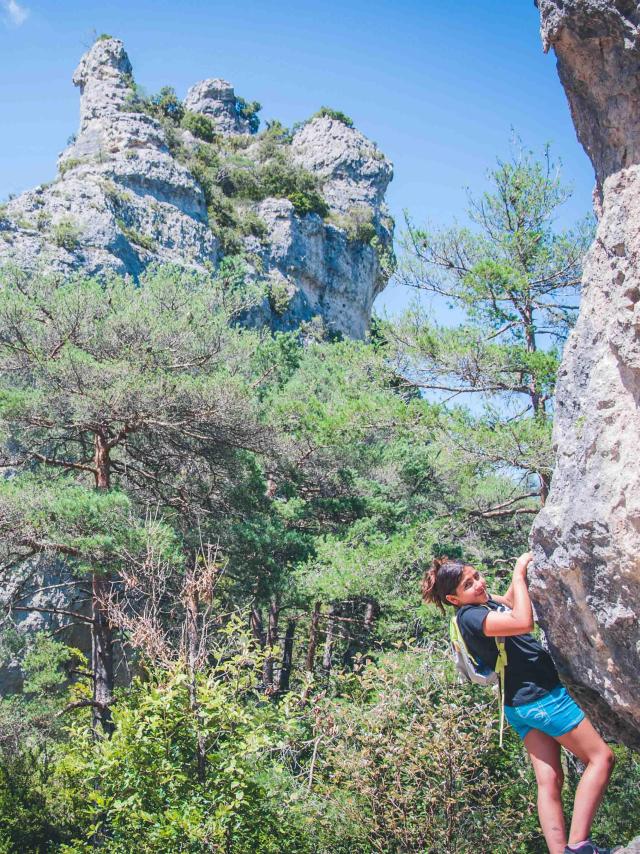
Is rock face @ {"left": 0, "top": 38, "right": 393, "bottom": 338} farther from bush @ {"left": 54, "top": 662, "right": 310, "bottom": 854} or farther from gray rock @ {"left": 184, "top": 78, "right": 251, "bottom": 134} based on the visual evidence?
bush @ {"left": 54, "top": 662, "right": 310, "bottom": 854}

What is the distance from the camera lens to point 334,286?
30.5m

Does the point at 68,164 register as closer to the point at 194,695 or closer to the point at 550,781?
the point at 194,695

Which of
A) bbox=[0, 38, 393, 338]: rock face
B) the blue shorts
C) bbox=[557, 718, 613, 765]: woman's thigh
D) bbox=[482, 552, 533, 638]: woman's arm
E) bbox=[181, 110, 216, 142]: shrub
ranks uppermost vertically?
bbox=[181, 110, 216, 142]: shrub

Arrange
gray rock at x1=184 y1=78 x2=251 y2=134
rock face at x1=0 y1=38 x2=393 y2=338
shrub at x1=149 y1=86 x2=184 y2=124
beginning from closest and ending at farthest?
rock face at x1=0 y1=38 x2=393 y2=338
shrub at x1=149 y1=86 x2=184 y2=124
gray rock at x1=184 y1=78 x2=251 y2=134

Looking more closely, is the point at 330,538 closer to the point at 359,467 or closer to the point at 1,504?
the point at 359,467

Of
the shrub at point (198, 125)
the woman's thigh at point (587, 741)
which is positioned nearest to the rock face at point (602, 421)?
the woman's thigh at point (587, 741)

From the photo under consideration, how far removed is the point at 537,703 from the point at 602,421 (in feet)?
3.72

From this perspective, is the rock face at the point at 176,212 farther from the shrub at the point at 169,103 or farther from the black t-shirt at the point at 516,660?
the black t-shirt at the point at 516,660

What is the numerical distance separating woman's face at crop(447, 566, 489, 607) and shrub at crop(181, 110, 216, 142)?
115 ft

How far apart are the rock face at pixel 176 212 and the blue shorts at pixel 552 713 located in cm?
1609

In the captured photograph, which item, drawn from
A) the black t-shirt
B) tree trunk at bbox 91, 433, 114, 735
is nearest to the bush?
the black t-shirt

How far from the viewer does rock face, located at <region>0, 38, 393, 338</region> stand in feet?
68.8

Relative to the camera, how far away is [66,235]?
20094 millimetres

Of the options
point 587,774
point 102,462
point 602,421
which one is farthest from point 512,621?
point 102,462
